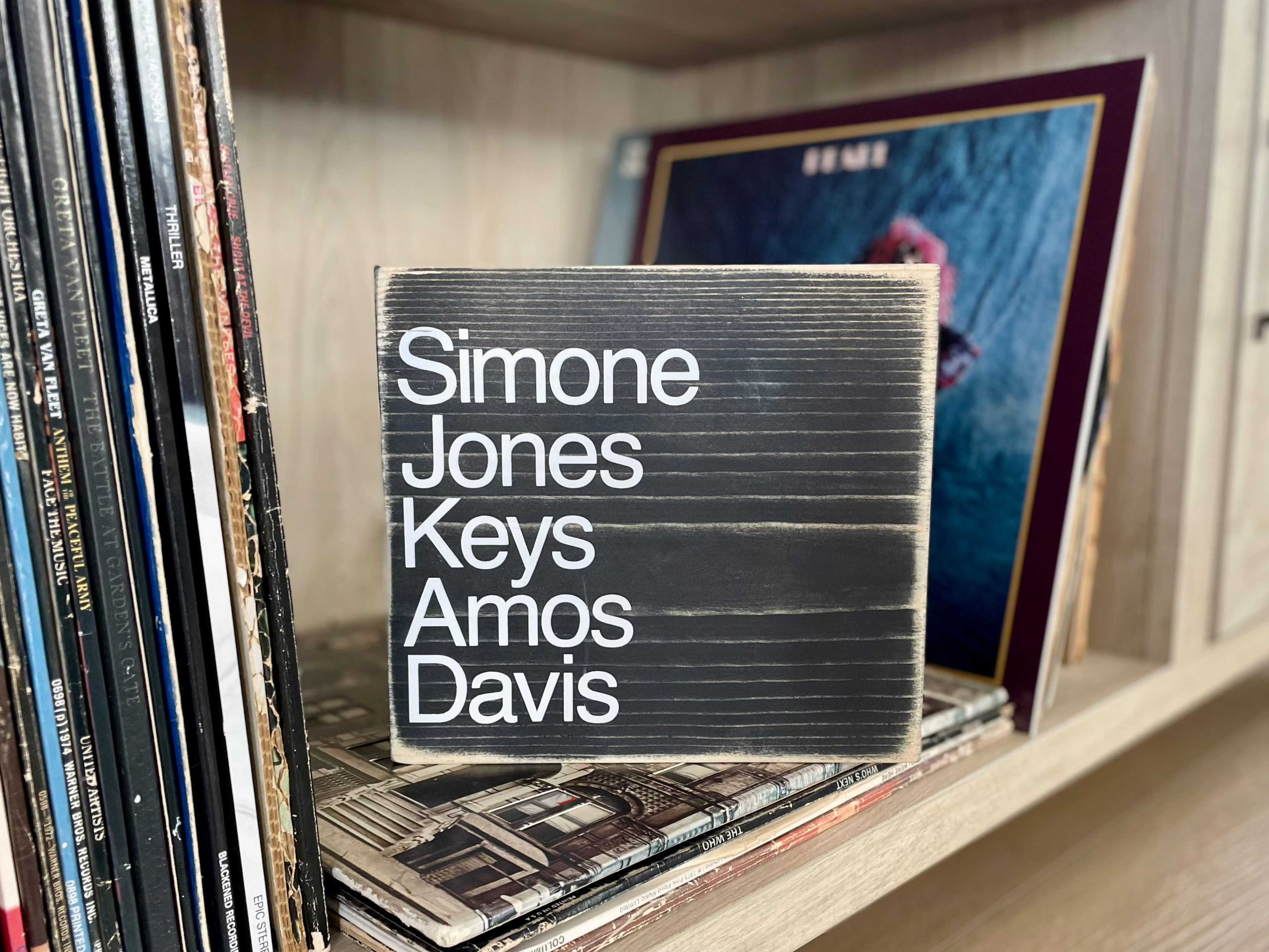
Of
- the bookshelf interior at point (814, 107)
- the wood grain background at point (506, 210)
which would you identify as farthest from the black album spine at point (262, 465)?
the bookshelf interior at point (814, 107)

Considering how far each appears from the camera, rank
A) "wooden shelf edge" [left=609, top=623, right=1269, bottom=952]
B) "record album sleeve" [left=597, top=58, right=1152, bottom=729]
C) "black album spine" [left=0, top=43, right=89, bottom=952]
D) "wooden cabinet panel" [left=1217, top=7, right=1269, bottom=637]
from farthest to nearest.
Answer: "wooden cabinet panel" [left=1217, top=7, right=1269, bottom=637], "record album sleeve" [left=597, top=58, right=1152, bottom=729], "wooden shelf edge" [left=609, top=623, right=1269, bottom=952], "black album spine" [left=0, top=43, right=89, bottom=952]

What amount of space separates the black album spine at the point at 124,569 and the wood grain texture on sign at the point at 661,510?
0.46 feet

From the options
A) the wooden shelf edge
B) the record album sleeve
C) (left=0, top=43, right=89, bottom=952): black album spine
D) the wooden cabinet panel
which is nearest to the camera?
(left=0, top=43, right=89, bottom=952): black album spine

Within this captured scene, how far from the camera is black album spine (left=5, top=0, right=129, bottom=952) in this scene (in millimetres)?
379

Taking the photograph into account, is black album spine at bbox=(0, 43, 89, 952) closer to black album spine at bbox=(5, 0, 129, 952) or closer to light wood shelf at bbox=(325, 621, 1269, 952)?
black album spine at bbox=(5, 0, 129, 952)

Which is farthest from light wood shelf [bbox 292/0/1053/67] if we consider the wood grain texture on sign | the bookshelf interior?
the wood grain texture on sign

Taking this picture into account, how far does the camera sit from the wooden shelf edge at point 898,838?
1.65 feet

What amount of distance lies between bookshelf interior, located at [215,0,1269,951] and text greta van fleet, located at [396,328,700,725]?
0.31 m

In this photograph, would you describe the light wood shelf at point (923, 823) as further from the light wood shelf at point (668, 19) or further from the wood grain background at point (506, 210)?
the light wood shelf at point (668, 19)

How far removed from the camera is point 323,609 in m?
0.92

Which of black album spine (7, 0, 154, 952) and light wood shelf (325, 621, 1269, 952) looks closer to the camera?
black album spine (7, 0, 154, 952)

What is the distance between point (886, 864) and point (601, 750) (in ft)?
0.61

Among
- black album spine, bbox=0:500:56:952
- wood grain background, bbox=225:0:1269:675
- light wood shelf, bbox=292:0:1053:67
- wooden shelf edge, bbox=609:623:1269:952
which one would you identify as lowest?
wooden shelf edge, bbox=609:623:1269:952

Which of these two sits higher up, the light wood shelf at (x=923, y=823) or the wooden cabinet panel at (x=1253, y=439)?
the wooden cabinet panel at (x=1253, y=439)
